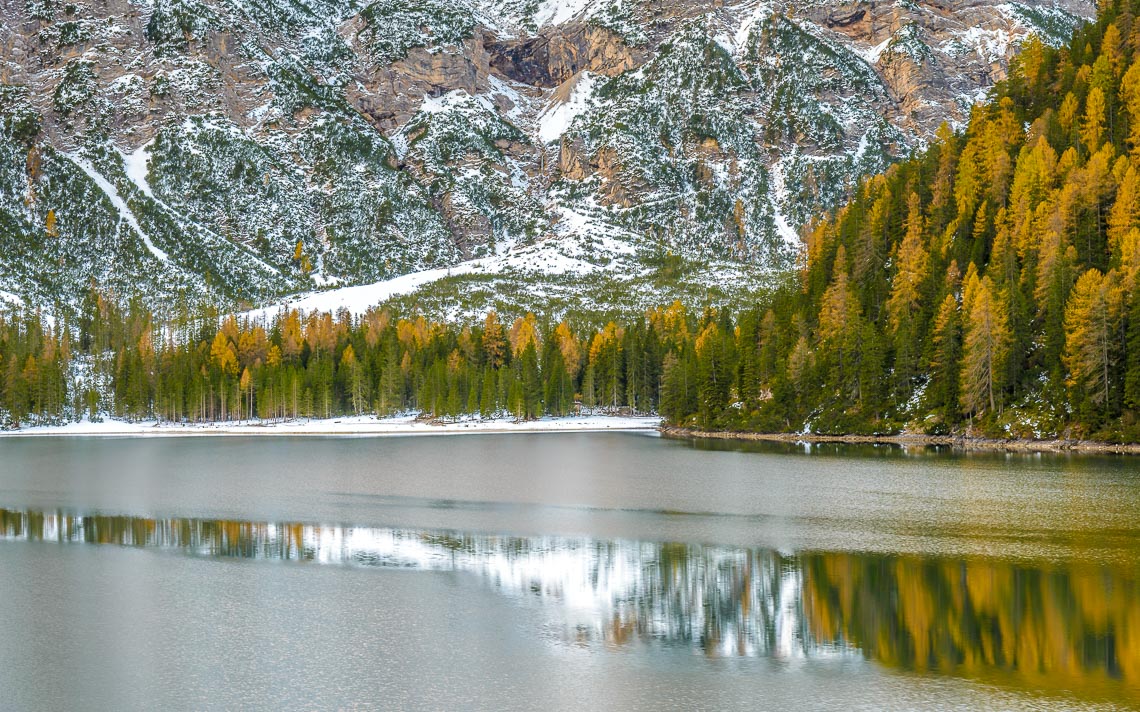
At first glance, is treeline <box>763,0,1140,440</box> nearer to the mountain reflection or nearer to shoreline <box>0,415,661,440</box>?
shoreline <box>0,415,661,440</box>

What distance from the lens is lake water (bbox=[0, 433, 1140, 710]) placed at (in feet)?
65.0

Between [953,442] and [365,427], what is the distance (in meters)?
98.9

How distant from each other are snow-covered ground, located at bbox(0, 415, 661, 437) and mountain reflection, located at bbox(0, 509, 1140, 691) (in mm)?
105621

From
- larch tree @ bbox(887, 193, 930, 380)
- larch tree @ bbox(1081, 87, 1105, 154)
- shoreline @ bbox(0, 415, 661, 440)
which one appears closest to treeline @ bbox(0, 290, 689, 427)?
shoreline @ bbox(0, 415, 661, 440)

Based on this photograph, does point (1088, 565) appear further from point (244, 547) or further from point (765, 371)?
point (765, 371)

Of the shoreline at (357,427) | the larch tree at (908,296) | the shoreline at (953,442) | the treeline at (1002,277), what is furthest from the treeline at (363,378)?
the larch tree at (908,296)

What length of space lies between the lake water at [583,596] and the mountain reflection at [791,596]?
13 cm

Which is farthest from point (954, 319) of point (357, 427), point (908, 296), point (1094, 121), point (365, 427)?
point (357, 427)

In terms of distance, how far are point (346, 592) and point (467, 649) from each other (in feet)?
26.4

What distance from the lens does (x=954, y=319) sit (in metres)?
93.6

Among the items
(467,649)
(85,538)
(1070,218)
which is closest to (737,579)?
(467,649)

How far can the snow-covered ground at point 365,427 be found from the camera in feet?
492

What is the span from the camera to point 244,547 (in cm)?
3744

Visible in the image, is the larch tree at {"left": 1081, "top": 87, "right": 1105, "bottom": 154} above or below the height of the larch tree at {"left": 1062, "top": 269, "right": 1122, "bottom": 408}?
above
